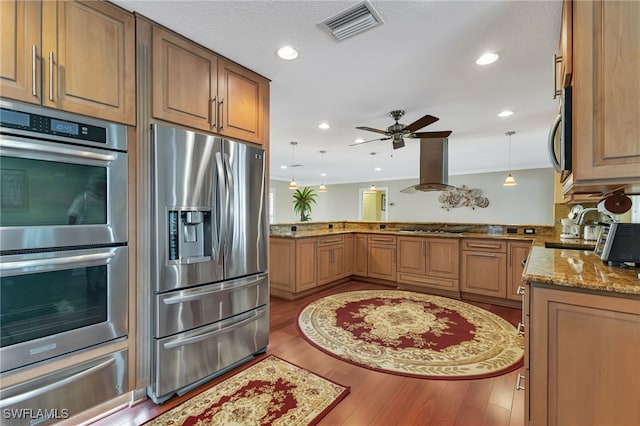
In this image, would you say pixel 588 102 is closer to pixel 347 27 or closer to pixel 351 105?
pixel 347 27

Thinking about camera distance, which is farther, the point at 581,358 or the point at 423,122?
the point at 423,122

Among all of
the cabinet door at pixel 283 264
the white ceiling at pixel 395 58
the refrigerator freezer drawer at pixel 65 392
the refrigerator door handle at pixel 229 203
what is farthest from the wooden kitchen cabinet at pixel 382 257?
the refrigerator freezer drawer at pixel 65 392

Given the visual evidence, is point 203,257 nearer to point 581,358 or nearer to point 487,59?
Answer: point 581,358

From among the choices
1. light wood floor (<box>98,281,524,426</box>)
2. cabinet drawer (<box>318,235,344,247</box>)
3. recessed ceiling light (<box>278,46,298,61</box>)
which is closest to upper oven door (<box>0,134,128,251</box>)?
light wood floor (<box>98,281,524,426</box>)

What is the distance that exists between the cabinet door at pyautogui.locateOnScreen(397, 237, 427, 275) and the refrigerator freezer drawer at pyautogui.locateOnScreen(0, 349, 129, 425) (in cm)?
388

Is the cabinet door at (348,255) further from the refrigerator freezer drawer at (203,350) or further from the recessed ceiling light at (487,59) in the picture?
the recessed ceiling light at (487,59)

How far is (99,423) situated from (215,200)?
4.73 feet

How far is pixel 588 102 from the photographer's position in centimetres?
126

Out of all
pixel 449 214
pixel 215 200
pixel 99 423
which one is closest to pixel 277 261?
pixel 215 200

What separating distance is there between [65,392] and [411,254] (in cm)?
419

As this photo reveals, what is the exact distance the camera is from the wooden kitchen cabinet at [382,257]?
4.79m

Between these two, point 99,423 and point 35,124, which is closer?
point 35,124

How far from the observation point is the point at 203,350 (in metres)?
1.99

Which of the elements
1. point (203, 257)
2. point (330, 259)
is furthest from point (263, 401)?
point (330, 259)
